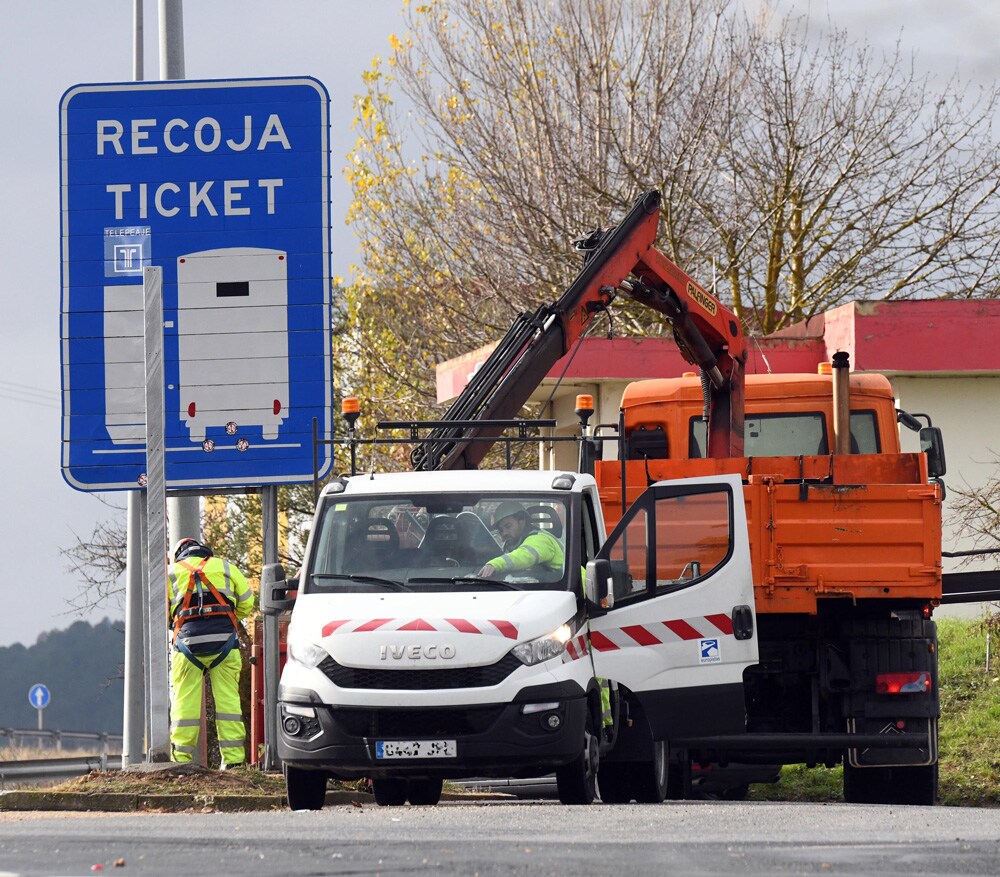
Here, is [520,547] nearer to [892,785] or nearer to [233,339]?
[892,785]

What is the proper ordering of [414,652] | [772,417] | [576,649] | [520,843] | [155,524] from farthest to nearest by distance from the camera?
[772,417] → [155,524] → [576,649] → [414,652] → [520,843]

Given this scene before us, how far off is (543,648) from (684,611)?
4.77ft

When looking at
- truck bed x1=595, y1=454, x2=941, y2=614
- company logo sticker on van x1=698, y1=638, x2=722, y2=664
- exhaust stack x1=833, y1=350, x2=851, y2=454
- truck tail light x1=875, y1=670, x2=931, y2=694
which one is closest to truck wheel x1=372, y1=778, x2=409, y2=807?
company logo sticker on van x1=698, y1=638, x2=722, y2=664

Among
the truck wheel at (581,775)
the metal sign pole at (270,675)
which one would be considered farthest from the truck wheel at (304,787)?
the metal sign pole at (270,675)

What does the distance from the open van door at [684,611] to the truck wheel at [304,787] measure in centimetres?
173

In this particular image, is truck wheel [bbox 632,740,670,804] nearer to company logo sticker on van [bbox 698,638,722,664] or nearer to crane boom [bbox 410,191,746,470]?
company logo sticker on van [bbox 698,638,722,664]

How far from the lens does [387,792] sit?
38.4 ft

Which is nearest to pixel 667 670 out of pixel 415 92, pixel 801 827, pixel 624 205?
pixel 801 827

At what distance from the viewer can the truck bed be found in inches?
456

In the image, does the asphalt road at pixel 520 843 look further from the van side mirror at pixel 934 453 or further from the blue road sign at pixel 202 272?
the blue road sign at pixel 202 272

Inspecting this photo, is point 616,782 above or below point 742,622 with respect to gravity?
below

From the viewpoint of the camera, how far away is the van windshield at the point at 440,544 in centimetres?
1013

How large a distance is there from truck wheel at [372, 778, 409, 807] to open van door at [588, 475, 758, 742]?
6.15ft

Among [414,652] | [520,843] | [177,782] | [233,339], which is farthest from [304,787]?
[233,339]
